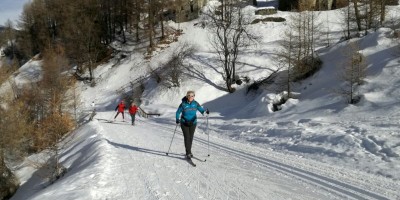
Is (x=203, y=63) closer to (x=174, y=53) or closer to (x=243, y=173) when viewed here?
(x=174, y=53)

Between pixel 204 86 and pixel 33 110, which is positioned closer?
pixel 204 86

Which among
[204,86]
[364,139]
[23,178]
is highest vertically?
[364,139]

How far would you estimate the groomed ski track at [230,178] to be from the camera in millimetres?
8305

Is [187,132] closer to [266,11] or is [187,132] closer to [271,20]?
[271,20]

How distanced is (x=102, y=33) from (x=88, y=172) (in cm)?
5408

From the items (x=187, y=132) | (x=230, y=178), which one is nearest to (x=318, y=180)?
(x=230, y=178)

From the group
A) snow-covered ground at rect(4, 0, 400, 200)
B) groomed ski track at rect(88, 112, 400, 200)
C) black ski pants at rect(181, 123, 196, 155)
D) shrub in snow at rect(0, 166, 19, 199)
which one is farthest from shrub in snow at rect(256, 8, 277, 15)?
black ski pants at rect(181, 123, 196, 155)

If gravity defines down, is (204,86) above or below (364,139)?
below

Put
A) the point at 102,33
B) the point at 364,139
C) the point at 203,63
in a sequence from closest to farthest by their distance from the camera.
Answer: the point at 364,139, the point at 203,63, the point at 102,33

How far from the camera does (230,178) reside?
9734 mm

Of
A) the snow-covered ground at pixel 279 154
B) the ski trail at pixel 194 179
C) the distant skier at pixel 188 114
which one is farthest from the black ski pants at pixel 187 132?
the snow-covered ground at pixel 279 154

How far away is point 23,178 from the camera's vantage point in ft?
90.3

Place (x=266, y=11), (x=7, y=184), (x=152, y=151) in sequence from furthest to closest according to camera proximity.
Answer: (x=266, y=11) → (x=7, y=184) → (x=152, y=151)

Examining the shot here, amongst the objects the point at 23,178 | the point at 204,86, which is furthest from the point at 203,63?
the point at 23,178
